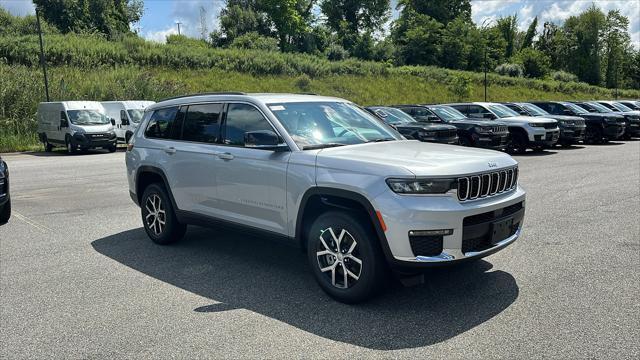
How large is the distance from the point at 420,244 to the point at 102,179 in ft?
35.5

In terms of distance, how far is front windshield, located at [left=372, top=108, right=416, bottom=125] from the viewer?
15627 millimetres

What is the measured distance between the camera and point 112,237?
704 cm

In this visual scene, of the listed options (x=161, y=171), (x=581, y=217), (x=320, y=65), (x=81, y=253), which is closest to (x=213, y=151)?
(x=161, y=171)

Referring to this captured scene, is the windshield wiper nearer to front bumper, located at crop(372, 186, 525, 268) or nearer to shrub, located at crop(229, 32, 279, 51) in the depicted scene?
front bumper, located at crop(372, 186, 525, 268)

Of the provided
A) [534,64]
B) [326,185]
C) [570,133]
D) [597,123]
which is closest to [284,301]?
[326,185]

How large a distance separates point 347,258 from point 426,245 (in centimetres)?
71

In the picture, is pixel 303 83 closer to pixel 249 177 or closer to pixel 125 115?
pixel 125 115

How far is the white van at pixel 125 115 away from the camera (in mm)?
24050

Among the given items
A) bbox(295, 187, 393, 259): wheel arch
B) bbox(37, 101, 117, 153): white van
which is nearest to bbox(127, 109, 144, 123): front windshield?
bbox(37, 101, 117, 153): white van

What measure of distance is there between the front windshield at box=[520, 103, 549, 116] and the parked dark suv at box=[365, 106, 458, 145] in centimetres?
650

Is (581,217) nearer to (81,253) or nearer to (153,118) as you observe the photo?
(153,118)

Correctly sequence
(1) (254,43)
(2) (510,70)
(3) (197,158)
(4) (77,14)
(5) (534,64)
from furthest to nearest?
(5) (534,64) → (2) (510,70) → (1) (254,43) → (4) (77,14) → (3) (197,158)

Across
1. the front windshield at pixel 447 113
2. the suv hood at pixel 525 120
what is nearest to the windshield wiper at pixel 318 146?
the front windshield at pixel 447 113

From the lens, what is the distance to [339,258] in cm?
449
